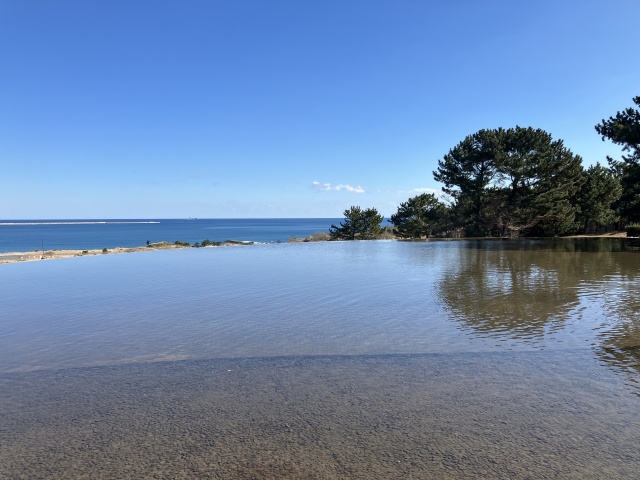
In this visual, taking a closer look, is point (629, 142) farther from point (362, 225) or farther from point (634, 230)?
point (362, 225)

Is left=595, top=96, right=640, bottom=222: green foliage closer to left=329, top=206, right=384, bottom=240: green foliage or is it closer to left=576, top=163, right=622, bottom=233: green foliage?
left=576, top=163, right=622, bottom=233: green foliage

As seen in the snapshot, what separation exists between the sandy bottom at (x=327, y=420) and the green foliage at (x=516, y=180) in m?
33.7

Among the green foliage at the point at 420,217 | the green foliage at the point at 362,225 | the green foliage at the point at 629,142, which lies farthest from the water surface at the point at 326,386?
the green foliage at the point at 362,225

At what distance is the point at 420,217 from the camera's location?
145 feet

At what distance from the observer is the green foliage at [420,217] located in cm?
4262

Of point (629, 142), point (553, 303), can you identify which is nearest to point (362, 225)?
point (629, 142)

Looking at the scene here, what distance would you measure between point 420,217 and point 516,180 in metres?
9.78

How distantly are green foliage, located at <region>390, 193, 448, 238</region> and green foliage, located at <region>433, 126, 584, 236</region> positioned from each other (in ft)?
10.6

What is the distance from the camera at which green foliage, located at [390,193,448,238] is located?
1678 inches

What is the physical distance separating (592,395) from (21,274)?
21.0 metres

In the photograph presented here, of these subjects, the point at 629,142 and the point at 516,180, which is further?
the point at 516,180

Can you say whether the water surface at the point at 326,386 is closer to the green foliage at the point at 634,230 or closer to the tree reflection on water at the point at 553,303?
the tree reflection on water at the point at 553,303

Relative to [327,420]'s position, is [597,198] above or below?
above

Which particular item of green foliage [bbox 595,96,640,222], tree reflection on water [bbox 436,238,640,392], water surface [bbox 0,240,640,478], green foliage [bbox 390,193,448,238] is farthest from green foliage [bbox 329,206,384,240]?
water surface [bbox 0,240,640,478]
